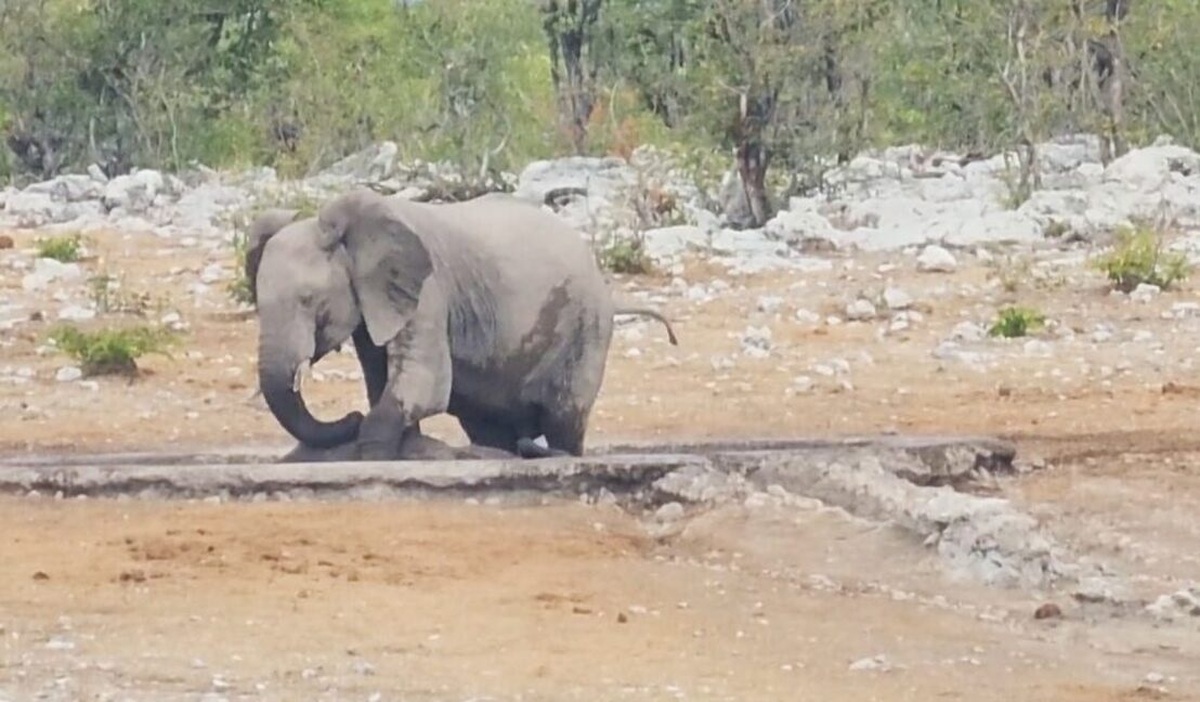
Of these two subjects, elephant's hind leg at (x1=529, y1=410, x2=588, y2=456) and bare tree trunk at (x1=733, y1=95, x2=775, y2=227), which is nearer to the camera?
elephant's hind leg at (x1=529, y1=410, x2=588, y2=456)

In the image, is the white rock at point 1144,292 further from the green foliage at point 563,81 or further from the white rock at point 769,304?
the green foliage at point 563,81

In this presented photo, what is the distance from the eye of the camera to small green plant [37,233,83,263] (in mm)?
20375

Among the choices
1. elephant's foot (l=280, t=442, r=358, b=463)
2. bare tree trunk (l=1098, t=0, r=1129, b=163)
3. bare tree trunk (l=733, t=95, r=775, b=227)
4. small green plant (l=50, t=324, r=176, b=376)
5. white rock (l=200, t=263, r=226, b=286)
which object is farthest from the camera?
bare tree trunk (l=1098, t=0, r=1129, b=163)

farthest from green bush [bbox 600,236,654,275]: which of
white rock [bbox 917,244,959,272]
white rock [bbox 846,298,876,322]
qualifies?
white rock [bbox 846,298,876,322]

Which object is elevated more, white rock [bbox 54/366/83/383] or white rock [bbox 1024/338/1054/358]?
white rock [bbox 1024/338/1054/358]

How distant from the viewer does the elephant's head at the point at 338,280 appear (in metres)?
9.86

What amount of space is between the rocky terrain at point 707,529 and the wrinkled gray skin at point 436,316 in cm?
73

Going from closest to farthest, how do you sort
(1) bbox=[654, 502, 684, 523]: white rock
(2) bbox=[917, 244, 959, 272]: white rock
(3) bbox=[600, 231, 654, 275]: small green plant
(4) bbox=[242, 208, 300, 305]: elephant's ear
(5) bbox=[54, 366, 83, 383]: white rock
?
(1) bbox=[654, 502, 684, 523]: white rock → (4) bbox=[242, 208, 300, 305]: elephant's ear → (5) bbox=[54, 366, 83, 383]: white rock → (3) bbox=[600, 231, 654, 275]: small green plant → (2) bbox=[917, 244, 959, 272]: white rock

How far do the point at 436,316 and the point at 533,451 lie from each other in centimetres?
72

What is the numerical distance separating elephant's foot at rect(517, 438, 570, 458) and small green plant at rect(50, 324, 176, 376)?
4117 millimetres

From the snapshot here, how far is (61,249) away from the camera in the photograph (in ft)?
67.2

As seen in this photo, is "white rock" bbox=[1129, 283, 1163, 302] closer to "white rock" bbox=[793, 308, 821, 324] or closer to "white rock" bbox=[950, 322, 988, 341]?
"white rock" bbox=[950, 322, 988, 341]

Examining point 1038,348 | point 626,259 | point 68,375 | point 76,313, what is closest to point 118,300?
point 76,313

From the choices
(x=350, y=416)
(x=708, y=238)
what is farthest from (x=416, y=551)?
(x=708, y=238)
